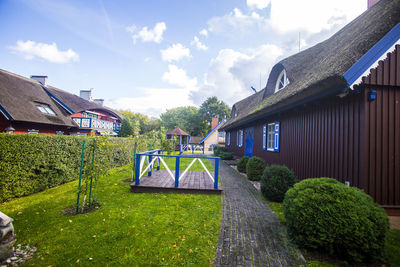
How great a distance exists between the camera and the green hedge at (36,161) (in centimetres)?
456

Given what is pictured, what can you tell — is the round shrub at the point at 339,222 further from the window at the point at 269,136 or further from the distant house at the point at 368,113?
the window at the point at 269,136

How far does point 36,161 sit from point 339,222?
7.76 meters

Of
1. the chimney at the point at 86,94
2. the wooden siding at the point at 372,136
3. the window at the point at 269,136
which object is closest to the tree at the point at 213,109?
the chimney at the point at 86,94

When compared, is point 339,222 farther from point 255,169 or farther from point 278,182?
point 255,169

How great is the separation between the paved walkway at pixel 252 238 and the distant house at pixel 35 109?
8.76m

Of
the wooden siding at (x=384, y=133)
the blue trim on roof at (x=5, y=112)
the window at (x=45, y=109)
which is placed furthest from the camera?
the window at (x=45, y=109)

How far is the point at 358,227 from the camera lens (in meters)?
2.21

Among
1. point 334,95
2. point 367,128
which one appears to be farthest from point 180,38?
point 367,128

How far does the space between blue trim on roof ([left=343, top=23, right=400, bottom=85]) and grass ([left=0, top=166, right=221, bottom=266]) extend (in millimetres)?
4235

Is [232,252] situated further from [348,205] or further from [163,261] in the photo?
[348,205]

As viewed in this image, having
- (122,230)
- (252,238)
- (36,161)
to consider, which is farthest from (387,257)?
(36,161)

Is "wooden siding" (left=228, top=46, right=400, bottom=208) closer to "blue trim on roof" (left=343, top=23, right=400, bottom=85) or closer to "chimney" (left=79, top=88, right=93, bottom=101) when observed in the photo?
"blue trim on roof" (left=343, top=23, right=400, bottom=85)

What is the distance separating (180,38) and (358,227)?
12523 mm

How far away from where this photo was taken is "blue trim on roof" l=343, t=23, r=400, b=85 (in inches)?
131
